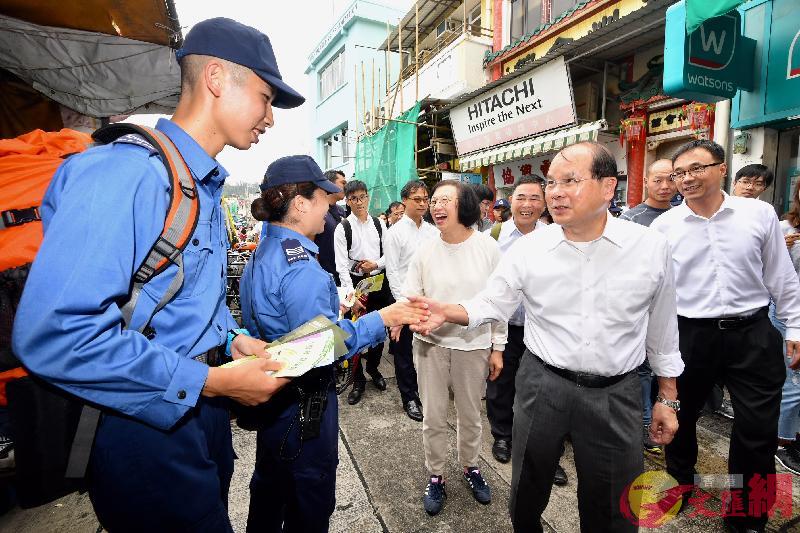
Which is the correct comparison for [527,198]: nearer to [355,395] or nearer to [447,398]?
[447,398]

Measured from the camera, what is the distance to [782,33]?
4930 millimetres

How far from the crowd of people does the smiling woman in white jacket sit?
0.02m

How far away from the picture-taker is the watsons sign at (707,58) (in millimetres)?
4629

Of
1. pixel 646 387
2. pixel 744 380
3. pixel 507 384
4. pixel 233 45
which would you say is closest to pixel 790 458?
pixel 646 387

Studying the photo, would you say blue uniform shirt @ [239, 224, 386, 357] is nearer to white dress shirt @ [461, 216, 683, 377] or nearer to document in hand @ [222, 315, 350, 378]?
document in hand @ [222, 315, 350, 378]

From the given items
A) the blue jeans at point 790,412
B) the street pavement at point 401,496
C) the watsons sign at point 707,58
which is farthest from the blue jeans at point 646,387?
the watsons sign at point 707,58

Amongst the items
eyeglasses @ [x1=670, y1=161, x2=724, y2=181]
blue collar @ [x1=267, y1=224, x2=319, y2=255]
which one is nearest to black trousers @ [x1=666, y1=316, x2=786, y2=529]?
eyeglasses @ [x1=670, y1=161, x2=724, y2=181]

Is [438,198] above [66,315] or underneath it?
above

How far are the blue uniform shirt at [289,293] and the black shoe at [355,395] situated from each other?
2.78 metres

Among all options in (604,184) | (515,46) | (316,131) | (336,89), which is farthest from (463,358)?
(316,131)

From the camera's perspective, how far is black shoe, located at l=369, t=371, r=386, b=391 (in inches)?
193

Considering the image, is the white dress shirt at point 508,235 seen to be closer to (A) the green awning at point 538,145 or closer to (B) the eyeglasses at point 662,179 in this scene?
(B) the eyeglasses at point 662,179

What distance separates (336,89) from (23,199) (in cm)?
2209

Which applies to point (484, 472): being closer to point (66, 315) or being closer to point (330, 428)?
point (330, 428)
